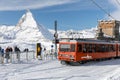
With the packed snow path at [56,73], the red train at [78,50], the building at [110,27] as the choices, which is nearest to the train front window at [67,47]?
the red train at [78,50]

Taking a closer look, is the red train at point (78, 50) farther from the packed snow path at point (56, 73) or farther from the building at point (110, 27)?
the building at point (110, 27)

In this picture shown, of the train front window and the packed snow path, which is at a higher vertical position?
the train front window

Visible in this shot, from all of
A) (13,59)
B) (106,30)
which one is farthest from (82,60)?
(106,30)

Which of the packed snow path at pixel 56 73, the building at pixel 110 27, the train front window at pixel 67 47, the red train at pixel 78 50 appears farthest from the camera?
the building at pixel 110 27

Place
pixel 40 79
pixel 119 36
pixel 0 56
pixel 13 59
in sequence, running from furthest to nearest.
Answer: pixel 119 36 < pixel 13 59 < pixel 0 56 < pixel 40 79

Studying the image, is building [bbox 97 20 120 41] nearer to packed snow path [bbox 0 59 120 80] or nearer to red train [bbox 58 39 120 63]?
red train [bbox 58 39 120 63]

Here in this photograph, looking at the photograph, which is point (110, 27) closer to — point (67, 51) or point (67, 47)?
point (67, 47)

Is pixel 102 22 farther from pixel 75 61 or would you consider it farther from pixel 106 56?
pixel 75 61

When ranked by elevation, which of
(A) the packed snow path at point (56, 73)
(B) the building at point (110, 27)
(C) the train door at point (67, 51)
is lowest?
(A) the packed snow path at point (56, 73)

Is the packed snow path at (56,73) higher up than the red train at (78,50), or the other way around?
the red train at (78,50)

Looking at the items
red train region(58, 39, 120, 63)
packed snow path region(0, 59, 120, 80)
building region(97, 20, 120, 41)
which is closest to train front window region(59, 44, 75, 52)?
red train region(58, 39, 120, 63)

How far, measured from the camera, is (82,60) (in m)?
35.4

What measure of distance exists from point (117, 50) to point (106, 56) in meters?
7.26

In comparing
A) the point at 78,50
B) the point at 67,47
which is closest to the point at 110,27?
the point at 67,47
